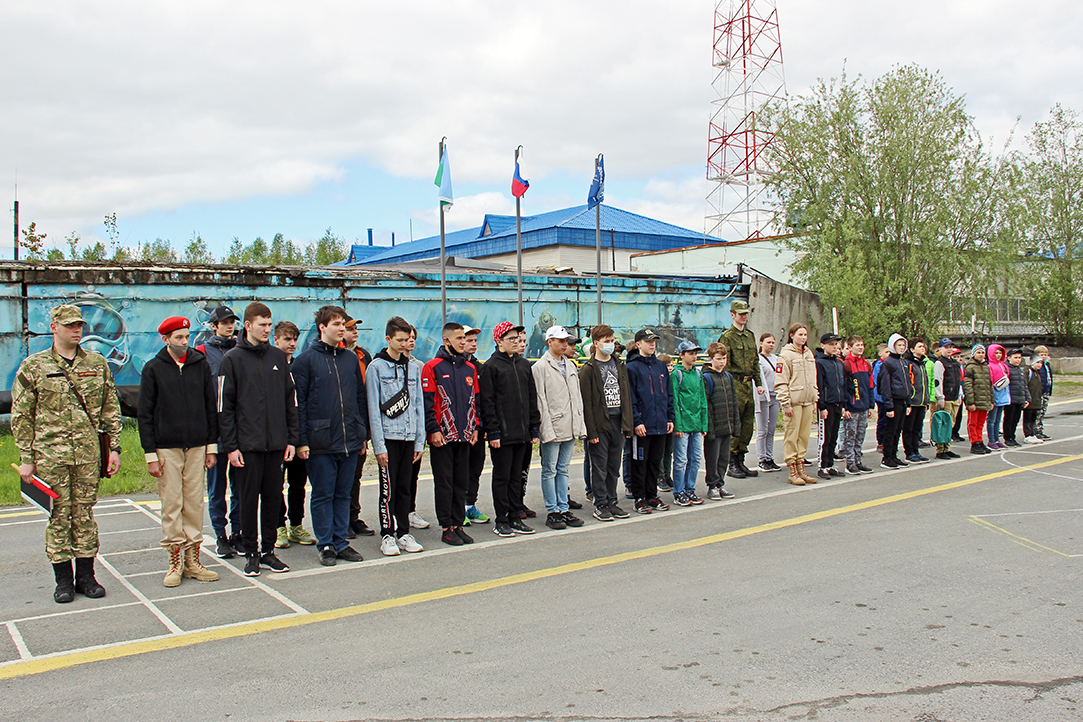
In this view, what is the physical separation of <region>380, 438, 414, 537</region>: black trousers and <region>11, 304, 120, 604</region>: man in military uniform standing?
89.0 inches

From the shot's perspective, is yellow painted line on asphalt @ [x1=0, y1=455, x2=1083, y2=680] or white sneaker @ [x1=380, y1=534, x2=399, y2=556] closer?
yellow painted line on asphalt @ [x1=0, y1=455, x2=1083, y2=680]

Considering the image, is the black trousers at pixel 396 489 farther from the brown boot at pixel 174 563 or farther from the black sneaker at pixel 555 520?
the brown boot at pixel 174 563

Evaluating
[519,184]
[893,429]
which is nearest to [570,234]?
[519,184]

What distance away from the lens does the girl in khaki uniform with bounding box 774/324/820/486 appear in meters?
10.6

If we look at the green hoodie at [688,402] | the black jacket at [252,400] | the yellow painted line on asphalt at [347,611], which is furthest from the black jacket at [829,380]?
the black jacket at [252,400]

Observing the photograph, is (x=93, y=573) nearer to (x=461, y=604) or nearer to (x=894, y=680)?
(x=461, y=604)

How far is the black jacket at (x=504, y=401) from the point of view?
782cm

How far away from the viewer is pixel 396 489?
23.6ft

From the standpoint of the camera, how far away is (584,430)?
8375 millimetres

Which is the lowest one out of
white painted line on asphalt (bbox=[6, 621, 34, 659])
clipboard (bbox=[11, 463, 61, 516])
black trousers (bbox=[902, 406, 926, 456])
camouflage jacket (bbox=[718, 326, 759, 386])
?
white painted line on asphalt (bbox=[6, 621, 34, 659])

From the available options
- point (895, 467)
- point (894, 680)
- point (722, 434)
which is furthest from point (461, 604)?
point (895, 467)

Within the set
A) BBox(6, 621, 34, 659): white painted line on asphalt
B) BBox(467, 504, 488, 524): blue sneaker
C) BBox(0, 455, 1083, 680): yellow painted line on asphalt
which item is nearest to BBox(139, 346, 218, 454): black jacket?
BBox(6, 621, 34, 659): white painted line on asphalt

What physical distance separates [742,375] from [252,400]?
6897mm

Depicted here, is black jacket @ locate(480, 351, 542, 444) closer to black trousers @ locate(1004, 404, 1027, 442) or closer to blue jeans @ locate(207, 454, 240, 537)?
blue jeans @ locate(207, 454, 240, 537)
